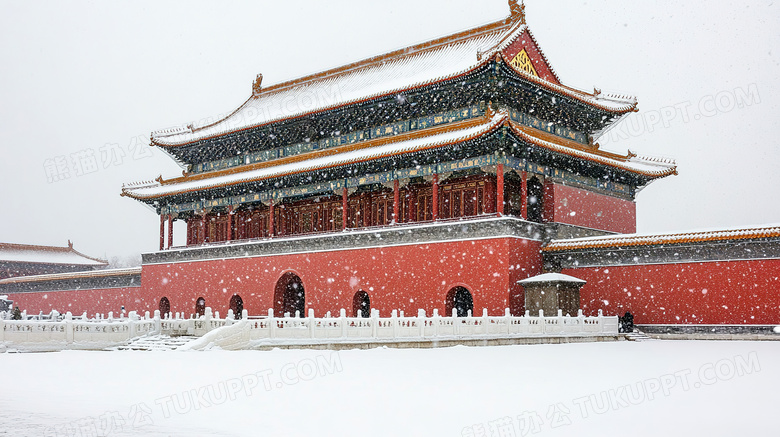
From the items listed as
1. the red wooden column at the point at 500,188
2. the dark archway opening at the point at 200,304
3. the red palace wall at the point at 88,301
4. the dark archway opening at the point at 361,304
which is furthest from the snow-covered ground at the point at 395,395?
the red palace wall at the point at 88,301

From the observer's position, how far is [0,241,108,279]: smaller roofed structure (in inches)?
2244

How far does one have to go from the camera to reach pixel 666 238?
80.1 feet

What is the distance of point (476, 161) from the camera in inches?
1056

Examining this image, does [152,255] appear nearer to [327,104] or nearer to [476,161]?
[327,104]

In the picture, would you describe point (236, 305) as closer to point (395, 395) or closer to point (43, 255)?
point (395, 395)

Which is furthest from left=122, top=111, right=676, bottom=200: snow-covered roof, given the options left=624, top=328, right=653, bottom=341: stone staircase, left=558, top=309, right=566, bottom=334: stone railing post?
left=624, top=328, right=653, bottom=341: stone staircase

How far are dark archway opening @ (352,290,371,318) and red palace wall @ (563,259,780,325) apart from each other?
7739mm

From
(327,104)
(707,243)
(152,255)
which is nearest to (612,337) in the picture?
(707,243)

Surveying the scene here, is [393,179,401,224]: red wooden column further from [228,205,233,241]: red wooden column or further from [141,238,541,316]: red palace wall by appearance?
[228,205,233,241]: red wooden column

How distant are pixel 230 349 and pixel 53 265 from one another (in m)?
44.3

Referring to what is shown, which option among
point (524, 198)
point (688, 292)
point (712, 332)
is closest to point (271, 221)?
point (524, 198)

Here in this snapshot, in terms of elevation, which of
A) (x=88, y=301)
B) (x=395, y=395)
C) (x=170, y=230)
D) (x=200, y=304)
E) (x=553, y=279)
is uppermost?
(x=170, y=230)

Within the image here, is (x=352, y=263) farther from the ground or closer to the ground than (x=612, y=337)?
farther from the ground

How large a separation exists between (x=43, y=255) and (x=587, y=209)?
1783 inches
